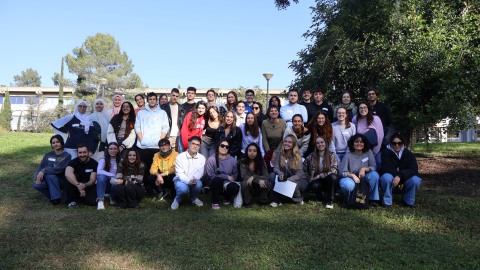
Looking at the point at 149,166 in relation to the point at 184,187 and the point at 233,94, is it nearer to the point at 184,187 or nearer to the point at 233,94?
the point at 184,187

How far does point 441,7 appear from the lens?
9.09 m

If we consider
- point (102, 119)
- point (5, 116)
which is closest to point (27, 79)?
point (5, 116)

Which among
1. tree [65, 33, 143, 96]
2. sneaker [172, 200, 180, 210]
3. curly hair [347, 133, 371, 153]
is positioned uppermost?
tree [65, 33, 143, 96]

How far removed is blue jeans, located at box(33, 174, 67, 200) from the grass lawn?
27 centimetres

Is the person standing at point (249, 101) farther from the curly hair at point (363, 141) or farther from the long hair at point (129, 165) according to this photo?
the long hair at point (129, 165)

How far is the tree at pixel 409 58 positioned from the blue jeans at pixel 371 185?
331 centimetres

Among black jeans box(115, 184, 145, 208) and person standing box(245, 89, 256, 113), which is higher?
person standing box(245, 89, 256, 113)

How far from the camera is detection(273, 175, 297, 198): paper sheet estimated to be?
20.3 feet

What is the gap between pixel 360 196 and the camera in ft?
19.8

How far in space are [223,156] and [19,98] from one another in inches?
1637

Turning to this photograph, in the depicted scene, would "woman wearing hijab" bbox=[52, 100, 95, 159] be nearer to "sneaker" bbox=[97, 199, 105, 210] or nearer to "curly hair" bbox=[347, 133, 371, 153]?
"sneaker" bbox=[97, 199, 105, 210]

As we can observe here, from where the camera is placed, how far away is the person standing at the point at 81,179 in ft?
20.7

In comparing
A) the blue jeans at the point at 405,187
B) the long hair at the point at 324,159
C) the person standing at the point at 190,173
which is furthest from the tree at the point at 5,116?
the blue jeans at the point at 405,187

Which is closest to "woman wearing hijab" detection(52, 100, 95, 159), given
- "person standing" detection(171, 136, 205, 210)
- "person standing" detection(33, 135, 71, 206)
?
"person standing" detection(33, 135, 71, 206)
